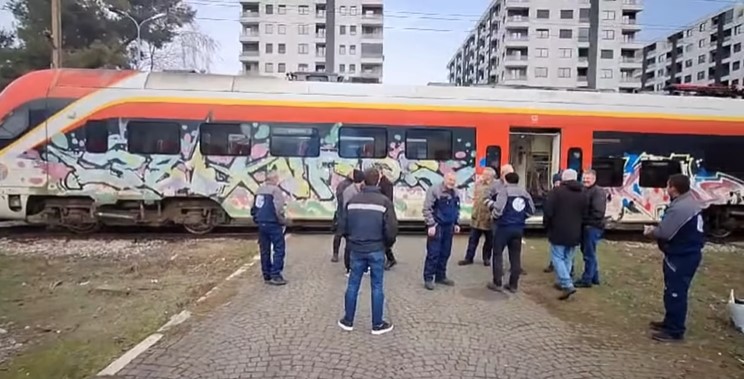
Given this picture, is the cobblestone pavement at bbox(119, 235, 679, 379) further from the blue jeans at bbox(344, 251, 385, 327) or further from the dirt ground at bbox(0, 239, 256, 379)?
the dirt ground at bbox(0, 239, 256, 379)

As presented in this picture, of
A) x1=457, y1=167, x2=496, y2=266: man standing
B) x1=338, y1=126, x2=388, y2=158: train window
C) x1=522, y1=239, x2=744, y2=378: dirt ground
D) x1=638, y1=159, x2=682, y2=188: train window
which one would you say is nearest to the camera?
x1=522, y1=239, x2=744, y2=378: dirt ground

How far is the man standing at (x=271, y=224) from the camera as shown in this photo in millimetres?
Result: 7320

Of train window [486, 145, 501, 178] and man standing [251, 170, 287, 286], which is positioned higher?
A: train window [486, 145, 501, 178]

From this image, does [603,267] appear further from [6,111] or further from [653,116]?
[6,111]

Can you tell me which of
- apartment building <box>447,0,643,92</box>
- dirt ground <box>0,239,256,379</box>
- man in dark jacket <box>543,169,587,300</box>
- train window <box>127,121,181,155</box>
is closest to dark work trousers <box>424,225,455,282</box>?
man in dark jacket <box>543,169,587,300</box>

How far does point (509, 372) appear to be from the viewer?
4.64 metres

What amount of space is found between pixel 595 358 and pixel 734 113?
1013 centimetres

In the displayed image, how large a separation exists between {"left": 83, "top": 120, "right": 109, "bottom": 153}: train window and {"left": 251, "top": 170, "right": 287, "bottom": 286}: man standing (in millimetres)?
5477

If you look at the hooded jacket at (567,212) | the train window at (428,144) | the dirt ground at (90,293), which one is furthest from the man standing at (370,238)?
the train window at (428,144)

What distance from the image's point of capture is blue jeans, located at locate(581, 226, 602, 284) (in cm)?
754

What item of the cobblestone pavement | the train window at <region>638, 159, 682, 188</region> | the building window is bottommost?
the cobblestone pavement

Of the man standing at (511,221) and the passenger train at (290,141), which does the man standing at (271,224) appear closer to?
the man standing at (511,221)

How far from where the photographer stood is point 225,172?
37.6 ft

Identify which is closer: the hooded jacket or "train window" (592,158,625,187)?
the hooded jacket
